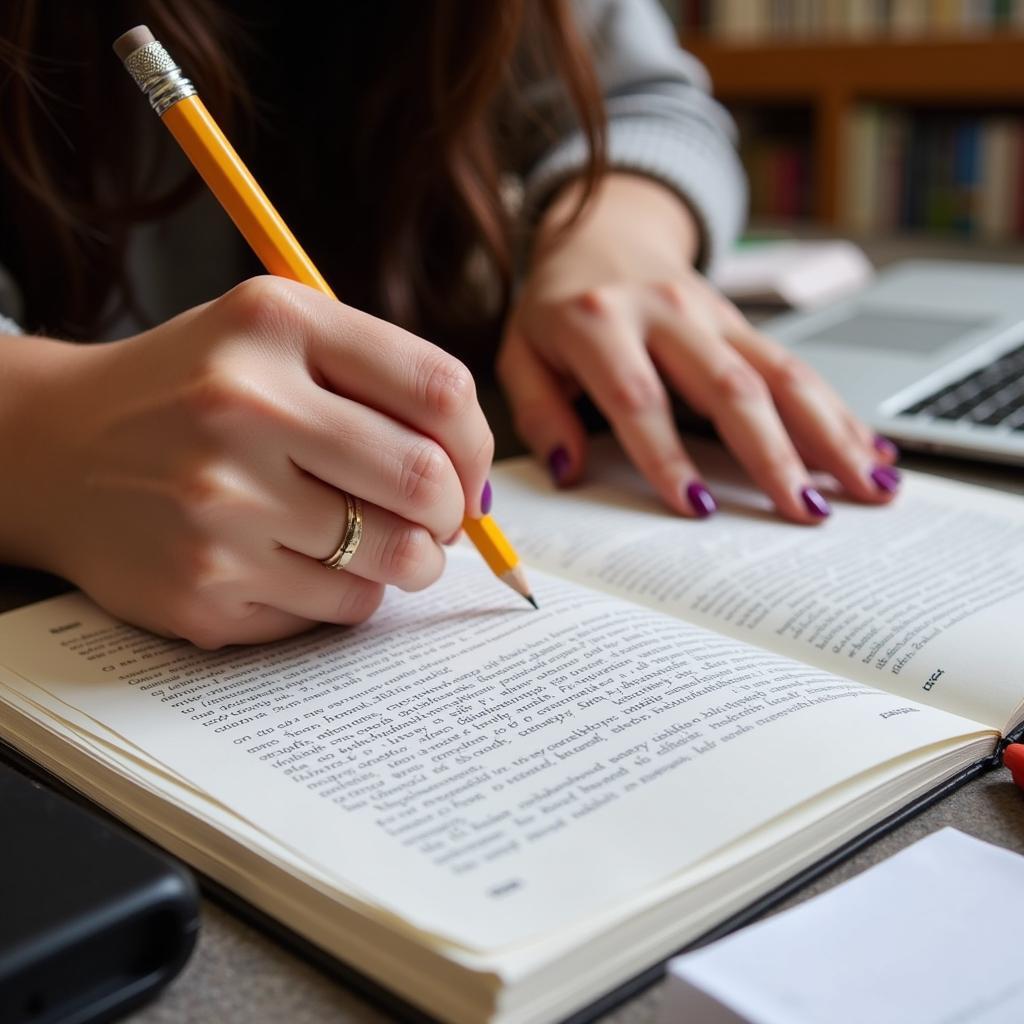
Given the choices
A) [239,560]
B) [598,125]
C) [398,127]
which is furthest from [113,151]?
[239,560]

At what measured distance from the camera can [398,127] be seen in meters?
0.82

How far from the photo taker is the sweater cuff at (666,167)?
0.92 metres

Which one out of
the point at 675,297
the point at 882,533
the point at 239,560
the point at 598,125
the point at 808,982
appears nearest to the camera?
the point at 808,982

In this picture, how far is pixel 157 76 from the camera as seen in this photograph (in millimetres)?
431

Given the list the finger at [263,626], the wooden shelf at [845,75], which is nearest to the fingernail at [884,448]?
the finger at [263,626]

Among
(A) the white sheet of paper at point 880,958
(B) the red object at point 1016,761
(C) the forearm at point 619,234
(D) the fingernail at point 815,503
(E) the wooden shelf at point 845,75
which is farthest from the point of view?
(E) the wooden shelf at point 845,75

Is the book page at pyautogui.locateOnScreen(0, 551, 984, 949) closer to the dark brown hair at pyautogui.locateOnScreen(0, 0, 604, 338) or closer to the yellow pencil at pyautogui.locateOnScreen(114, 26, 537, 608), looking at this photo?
the yellow pencil at pyautogui.locateOnScreen(114, 26, 537, 608)

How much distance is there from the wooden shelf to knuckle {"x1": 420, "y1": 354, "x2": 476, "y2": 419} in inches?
70.7

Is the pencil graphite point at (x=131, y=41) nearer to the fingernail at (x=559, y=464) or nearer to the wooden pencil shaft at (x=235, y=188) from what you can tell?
the wooden pencil shaft at (x=235, y=188)

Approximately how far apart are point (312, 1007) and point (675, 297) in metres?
0.49

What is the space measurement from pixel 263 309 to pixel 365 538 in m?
0.09

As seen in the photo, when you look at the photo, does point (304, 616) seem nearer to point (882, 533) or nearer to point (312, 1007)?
point (312, 1007)

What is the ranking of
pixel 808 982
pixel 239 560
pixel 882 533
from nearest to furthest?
pixel 808 982
pixel 239 560
pixel 882 533

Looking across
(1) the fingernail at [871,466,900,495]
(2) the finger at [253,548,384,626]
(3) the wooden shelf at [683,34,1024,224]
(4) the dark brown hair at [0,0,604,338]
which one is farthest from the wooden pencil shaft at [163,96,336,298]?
(3) the wooden shelf at [683,34,1024,224]
